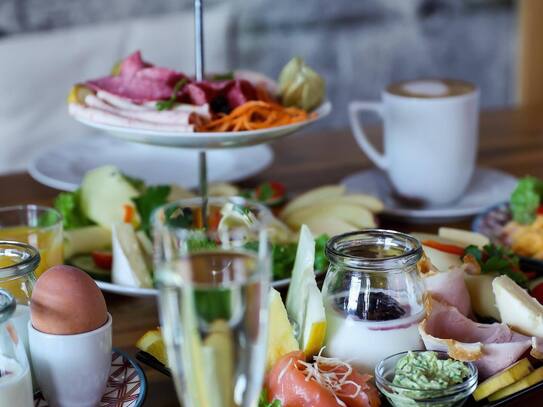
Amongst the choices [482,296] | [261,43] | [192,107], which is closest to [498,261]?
[482,296]

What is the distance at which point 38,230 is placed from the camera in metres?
1.03

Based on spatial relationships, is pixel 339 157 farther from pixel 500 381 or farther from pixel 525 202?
pixel 500 381

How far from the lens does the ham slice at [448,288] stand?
90 centimetres

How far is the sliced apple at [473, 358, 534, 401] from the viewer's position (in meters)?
0.79

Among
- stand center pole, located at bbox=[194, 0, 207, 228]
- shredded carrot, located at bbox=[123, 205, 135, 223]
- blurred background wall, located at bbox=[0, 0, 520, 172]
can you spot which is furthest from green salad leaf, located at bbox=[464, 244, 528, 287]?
blurred background wall, located at bbox=[0, 0, 520, 172]

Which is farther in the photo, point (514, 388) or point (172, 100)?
point (172, 100)

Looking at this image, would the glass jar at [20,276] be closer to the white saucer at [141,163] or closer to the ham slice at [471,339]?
the ham slice at [471,339]

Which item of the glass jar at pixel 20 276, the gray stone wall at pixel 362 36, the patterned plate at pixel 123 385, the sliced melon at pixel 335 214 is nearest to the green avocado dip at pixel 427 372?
the patterned plate at pixel 123 385

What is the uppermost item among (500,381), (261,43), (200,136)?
(200,136)

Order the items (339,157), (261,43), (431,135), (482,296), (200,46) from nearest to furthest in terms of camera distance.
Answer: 1. (482,296)
2. (200,46)
3. (431,135)
4. (339,157)
5. (261,43)

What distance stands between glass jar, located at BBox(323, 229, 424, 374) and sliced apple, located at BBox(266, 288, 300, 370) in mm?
35

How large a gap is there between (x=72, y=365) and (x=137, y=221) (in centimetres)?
46

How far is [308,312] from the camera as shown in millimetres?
831

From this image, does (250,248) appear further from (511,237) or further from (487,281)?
(511,237)
